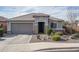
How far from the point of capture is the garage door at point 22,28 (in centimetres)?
3412

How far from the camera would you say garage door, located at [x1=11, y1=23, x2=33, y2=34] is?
34.1 meters

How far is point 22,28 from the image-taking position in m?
34.2

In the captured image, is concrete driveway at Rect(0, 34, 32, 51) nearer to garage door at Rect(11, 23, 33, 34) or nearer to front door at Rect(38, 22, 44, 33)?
garage door at Rect(11, 23, 33, 34)

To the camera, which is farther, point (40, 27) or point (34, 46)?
point (40, 27)

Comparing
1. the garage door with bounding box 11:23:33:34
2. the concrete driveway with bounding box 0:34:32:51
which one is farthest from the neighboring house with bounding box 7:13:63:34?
the concrete driveway with bounding box 0:34:32:51

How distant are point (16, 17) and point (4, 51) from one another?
1.04 meters

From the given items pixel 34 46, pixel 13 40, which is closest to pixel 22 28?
pixel 13 40

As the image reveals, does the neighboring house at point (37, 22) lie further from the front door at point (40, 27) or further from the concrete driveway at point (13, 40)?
the concrete driveway at point (13, 40)

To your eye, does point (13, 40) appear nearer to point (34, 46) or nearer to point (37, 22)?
point (34, 46)

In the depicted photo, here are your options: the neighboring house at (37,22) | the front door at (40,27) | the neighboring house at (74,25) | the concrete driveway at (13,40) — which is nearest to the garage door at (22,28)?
the neighboring house at (37,22)

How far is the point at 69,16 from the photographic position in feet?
111
